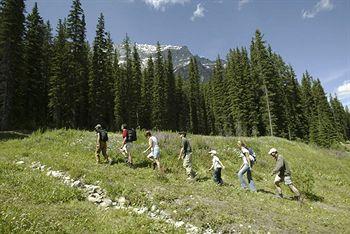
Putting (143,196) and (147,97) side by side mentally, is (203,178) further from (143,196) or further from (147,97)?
(147,97)

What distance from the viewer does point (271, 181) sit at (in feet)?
65.2

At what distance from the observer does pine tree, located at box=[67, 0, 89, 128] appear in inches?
1796

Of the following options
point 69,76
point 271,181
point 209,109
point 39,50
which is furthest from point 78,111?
point 209,109

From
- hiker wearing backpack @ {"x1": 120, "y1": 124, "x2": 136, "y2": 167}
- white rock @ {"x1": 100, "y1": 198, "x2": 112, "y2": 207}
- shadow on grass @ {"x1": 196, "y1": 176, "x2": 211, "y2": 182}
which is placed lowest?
white rock @ {"x1": 100, "y1": 198, "x2": 112, "y2": 207}

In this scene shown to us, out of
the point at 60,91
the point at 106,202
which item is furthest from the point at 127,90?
the point at 106,202

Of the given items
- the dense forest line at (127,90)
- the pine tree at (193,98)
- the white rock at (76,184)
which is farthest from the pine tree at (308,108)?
the white rock at (76,184)

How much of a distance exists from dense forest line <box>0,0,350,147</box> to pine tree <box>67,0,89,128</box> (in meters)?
0.14

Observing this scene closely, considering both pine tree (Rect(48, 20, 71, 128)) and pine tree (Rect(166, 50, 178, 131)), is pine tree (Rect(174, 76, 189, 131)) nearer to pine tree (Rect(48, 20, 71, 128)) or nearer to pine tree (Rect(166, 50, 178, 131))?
pine tree (Rect(166, 50, 178, 131))

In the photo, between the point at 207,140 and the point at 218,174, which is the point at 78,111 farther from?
the point at 218,174

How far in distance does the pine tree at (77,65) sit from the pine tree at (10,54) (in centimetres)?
755

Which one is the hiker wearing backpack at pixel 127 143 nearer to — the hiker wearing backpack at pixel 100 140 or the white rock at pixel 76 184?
the hiker wearing backpack at pixel 100 140

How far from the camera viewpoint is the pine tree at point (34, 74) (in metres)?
44.1

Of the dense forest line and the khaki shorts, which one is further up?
the dense forest line

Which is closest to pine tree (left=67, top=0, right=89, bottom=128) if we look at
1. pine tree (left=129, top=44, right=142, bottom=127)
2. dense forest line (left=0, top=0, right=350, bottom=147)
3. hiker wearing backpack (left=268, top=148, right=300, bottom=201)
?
dense forest line (left=0, top=0, right=350, bottom=147)
